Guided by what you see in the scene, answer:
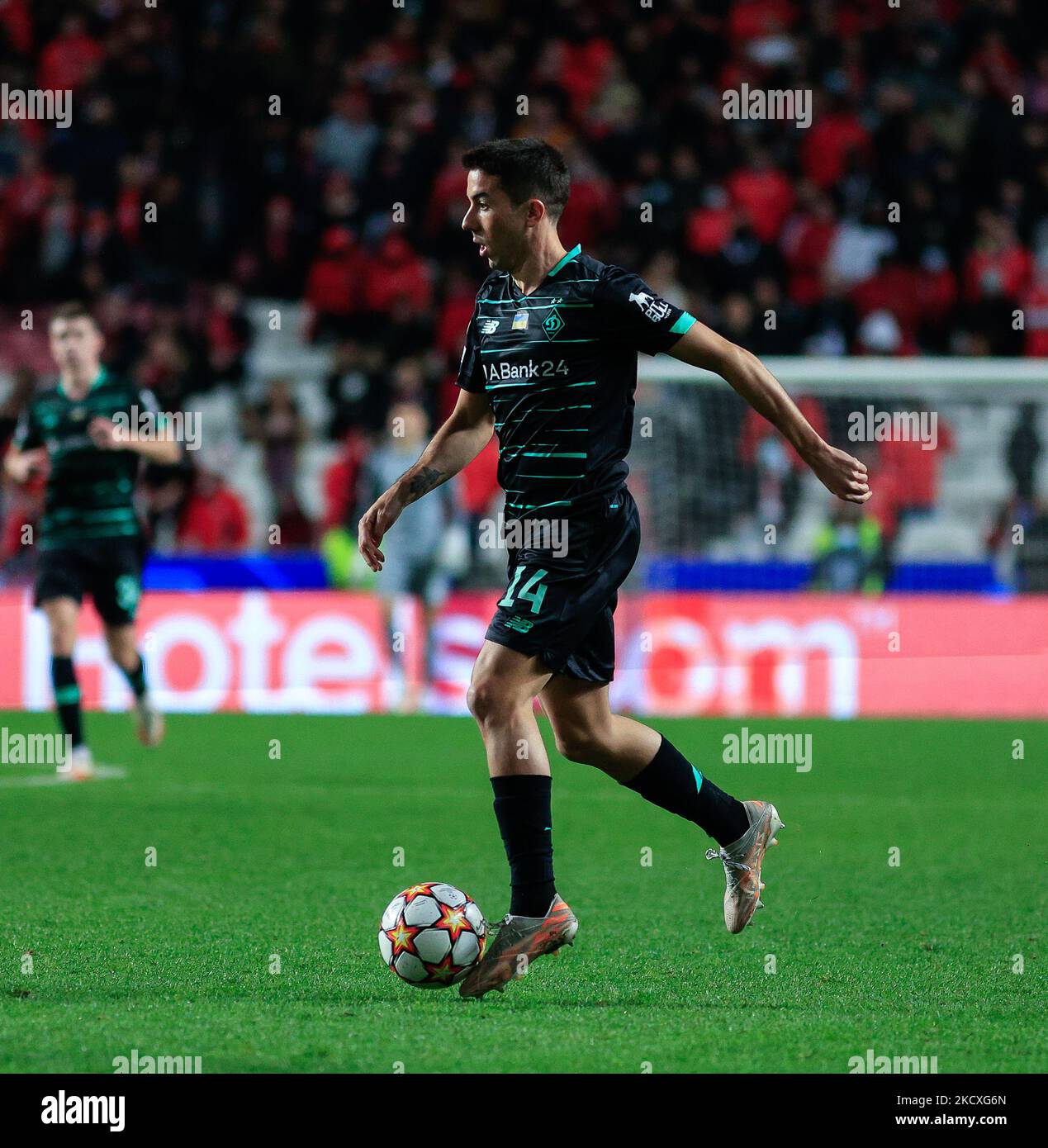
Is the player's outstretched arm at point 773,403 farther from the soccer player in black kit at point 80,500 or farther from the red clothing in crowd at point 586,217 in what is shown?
the red clothing in crowd at point 586,217

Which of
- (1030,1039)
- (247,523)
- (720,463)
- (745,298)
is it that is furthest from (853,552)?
(1030,1039)

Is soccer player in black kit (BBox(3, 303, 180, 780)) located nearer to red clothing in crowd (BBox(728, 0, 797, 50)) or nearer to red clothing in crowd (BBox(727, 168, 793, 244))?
red clothing in crowd (BBox(727, 168, 793, 244))

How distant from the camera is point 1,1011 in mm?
4379

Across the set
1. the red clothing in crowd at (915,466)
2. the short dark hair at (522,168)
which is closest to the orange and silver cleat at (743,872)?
the short dark hair at (522,168)

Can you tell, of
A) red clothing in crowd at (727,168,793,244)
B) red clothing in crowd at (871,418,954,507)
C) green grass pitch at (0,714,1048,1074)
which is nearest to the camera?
green grass pitch at (0,714,1048,1074)

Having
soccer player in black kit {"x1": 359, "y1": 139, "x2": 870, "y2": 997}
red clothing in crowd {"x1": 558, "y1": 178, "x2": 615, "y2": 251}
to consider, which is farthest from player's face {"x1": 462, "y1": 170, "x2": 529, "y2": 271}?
red clothing in crowd {"x1": 558, "y1": 178, "x2": 615, "y2": 251}

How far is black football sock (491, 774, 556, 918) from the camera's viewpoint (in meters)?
4.95

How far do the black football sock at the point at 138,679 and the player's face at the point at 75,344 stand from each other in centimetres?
158

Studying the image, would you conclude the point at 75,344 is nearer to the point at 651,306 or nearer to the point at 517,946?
the point at 651,306

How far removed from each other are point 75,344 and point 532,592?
16.6 feet

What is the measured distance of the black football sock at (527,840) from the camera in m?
4.95

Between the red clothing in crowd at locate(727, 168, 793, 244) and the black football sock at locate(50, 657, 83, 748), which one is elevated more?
the red clothing in crowd at locate(727, 168, 793, 244)

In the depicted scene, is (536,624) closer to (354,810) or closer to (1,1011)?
(1,1011)

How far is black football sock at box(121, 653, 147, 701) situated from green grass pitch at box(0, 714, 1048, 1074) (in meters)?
0.44
